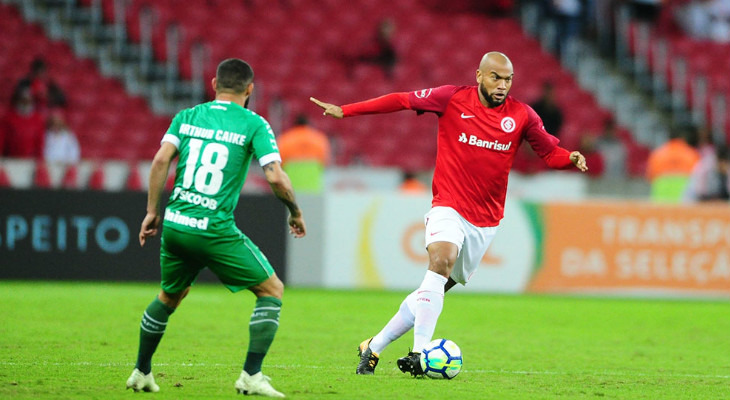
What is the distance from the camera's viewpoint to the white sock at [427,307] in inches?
289

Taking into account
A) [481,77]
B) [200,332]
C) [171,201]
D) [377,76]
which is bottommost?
[200,332]

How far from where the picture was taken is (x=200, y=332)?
997cm

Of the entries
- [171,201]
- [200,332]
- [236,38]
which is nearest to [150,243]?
Result: [200,332]

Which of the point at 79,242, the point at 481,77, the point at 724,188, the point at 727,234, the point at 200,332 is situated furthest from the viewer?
the point at 724,188

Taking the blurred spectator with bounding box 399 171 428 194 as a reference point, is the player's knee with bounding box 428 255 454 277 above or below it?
below

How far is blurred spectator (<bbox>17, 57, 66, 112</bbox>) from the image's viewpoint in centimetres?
1686

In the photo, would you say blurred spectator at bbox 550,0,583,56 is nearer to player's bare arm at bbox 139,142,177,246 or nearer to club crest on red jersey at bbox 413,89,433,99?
club crest on red jersey at bbox 413,89,433,99

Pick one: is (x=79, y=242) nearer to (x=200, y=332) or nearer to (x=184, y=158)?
(x=200, y=332)

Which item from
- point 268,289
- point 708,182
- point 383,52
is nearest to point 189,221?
point 268,289

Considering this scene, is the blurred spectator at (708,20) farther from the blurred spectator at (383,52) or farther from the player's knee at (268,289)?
the player's knee at (268,289)

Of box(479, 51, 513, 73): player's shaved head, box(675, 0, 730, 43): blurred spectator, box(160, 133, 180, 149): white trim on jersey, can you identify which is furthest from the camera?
box(675, 0, 730, 43): blurred spectator

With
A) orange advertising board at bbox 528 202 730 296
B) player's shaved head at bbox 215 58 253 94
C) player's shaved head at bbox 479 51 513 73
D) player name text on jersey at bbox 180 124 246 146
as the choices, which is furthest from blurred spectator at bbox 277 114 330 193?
player name text on jersey at bbox 180 124 246 146

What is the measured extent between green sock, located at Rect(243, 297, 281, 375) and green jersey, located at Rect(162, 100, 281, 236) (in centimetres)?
47

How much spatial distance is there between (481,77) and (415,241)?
795cm
